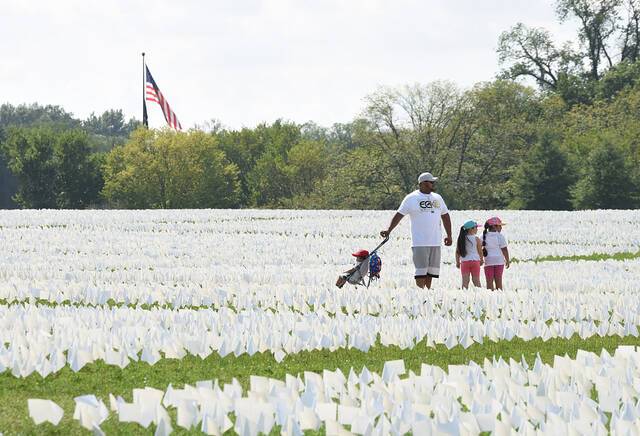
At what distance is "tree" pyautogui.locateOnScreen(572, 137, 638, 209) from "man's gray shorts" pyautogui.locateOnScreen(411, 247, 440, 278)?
5476 cm

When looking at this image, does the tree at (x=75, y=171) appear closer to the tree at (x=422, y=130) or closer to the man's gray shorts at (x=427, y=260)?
the tree at (x=422, y=130)

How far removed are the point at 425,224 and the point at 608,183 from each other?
186ft

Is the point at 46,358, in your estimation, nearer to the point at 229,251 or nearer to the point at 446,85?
the point at 229,251

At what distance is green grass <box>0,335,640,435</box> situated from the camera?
830cm

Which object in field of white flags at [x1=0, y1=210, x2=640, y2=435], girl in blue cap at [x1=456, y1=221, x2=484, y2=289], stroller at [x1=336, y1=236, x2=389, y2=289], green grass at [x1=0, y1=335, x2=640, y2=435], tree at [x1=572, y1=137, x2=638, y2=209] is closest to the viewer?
field of white flags at [x1=0, y1=210, x2=640, y2=435]

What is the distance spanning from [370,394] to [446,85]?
277 feet

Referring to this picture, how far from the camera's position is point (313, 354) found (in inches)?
447

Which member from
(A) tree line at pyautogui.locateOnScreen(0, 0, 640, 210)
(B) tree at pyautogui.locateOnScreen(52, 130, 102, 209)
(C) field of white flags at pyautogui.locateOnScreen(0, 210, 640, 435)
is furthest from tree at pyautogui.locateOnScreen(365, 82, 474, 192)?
(C) field of white flags at pyautogui.locateOnScreen(0, 210, 640, 435)

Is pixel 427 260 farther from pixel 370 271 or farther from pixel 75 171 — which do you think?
pixel 75 171

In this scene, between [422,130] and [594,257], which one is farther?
[422,130]

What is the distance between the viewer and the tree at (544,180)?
236ft

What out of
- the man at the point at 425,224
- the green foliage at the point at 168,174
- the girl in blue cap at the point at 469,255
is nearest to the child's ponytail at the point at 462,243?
the girl in blue cap at the point at 469,255

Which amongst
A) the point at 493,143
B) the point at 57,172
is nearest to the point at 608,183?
the point at 493,143

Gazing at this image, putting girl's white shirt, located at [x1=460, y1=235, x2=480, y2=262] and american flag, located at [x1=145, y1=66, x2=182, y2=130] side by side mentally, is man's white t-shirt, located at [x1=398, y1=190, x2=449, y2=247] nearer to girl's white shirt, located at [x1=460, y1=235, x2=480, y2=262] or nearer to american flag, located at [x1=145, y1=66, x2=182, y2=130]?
girl's white shirt, located at [x1=460, y1=235, x2=480, y2=262]
